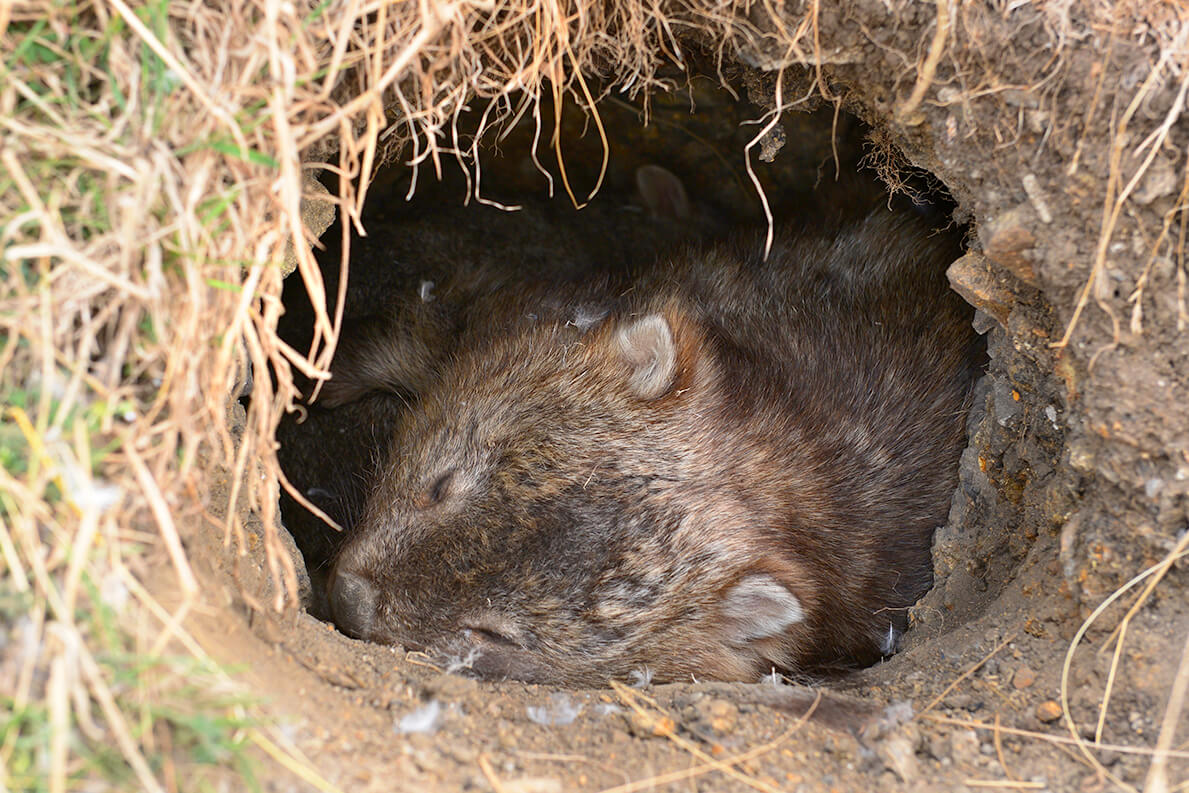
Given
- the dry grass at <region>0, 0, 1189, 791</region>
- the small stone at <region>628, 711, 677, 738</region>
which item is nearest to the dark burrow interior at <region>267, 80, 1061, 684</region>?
the dry grass at <region>0, 0, 1189, 791</region>

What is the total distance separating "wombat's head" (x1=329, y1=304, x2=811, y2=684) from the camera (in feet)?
9.07

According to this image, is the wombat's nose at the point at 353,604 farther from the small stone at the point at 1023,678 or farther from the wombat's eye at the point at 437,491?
the small stone at the point at 1023,678

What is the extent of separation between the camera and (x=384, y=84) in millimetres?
1837

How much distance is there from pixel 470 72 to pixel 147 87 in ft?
2.75

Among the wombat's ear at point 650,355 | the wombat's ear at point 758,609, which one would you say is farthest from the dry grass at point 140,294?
the wombat's ear at point 650,355

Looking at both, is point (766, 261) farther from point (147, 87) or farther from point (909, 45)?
point (147, 87)

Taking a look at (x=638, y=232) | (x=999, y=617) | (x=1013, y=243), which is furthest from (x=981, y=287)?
(x=638, y=232)

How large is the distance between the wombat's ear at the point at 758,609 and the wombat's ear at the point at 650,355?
65cm

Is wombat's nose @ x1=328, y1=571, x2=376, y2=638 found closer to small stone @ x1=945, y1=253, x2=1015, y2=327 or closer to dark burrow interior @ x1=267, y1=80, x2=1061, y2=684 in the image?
dark burrow interior @ x1=267, y1=80, x2=1061, y2=684

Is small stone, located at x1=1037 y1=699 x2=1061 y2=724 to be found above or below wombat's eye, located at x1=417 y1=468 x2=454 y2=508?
above

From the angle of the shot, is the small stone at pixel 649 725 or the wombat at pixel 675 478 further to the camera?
the wombat at pixel 675 478

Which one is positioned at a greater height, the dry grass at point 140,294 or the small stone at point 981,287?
the small stone at point 981,287

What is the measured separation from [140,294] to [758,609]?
206 centimetres

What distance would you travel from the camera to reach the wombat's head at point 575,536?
2.76 meters
